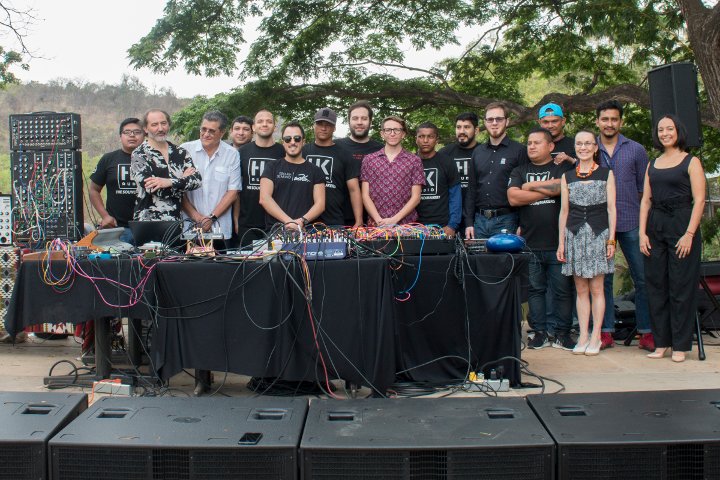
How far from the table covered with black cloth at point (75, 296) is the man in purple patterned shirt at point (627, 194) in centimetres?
340

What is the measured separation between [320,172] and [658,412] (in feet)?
9.80

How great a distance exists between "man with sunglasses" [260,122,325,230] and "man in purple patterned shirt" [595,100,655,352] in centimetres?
221

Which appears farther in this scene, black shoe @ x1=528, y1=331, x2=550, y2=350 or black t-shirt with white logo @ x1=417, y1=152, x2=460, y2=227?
black shoe @ x1=528, y1=331, x2=550, y2=350

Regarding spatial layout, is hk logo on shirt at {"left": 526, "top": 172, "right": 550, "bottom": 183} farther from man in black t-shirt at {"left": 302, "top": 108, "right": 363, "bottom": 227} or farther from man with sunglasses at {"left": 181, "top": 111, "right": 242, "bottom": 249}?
man with sunglasses at {"left": 181, "top": 111, "right": 242, "bottom": 249}

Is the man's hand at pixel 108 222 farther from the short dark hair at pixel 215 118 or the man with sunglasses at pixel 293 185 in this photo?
the man with sunglasses at pixel 293 185

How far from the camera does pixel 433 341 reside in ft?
15.1

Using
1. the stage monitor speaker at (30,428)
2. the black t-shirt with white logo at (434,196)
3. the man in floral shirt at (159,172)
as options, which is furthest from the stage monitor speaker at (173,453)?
the black t-shirt with white logo at (434,196)

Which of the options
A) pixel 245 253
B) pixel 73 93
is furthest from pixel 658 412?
pixel 73 93

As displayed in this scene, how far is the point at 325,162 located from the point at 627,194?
2257 millimetres

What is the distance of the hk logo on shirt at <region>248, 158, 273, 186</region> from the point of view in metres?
5.66

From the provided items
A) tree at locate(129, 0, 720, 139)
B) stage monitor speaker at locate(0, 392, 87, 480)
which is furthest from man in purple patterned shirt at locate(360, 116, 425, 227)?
tree at locate(129, 0, 720, 139)

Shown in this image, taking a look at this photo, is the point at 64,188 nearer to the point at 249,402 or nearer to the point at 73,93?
the point at 249,402

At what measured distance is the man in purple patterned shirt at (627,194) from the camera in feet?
18.6

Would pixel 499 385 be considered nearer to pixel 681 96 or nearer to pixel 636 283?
pixel 636 283
